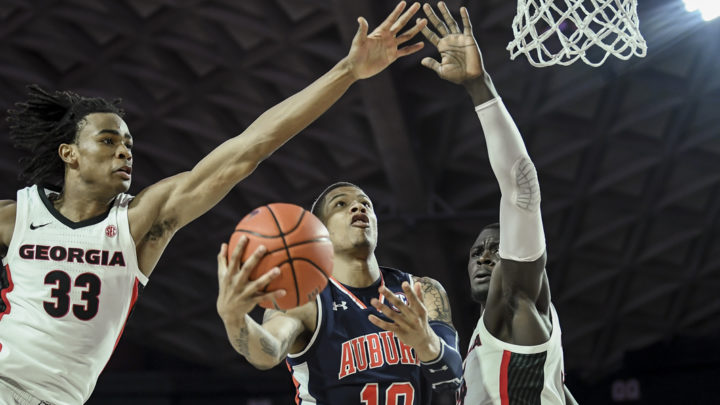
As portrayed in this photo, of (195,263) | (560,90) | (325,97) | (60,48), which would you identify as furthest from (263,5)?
(325,97)

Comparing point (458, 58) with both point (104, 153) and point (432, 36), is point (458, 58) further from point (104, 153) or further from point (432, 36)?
point (104, 153)

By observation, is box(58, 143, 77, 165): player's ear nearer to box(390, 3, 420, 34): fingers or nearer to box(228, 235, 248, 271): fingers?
box(228, 235, 248, 271): fingers

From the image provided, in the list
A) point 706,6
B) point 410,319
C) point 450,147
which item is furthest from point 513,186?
point 450,147

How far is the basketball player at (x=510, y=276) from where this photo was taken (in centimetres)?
367

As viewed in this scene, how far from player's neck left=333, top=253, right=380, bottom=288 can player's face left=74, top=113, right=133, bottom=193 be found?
3.65ft

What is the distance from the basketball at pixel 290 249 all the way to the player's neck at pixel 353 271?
854 mm

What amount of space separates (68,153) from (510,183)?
2.09 metres

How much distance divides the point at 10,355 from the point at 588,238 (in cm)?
1254

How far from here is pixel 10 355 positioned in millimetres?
3605

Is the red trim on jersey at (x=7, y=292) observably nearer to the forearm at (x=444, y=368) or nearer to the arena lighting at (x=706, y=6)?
the forearm at (x=444, y=368)

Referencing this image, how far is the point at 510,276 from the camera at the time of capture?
375cm

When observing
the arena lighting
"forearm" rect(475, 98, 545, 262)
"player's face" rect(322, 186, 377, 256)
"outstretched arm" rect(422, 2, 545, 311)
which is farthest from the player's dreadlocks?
the arena lighting

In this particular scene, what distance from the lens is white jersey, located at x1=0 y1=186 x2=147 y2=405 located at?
11.9 feet

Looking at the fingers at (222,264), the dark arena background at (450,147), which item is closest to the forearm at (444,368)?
the fingers at (222,264)
